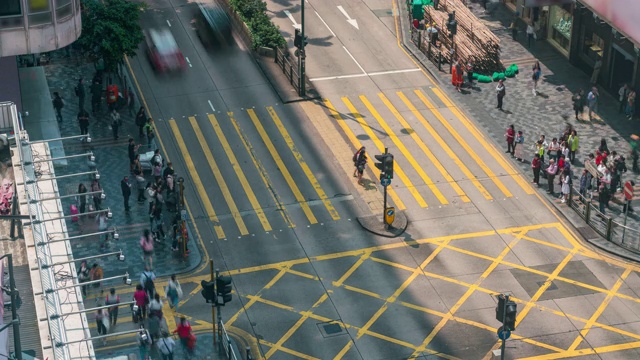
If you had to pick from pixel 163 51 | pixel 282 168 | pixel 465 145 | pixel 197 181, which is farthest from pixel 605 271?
pixel 163 51

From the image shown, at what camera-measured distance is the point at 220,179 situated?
62.7 meters

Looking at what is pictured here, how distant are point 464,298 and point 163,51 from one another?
31.2m

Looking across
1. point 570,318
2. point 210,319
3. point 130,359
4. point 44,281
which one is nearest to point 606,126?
point 570,318

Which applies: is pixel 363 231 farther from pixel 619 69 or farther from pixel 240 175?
pixel 619 69

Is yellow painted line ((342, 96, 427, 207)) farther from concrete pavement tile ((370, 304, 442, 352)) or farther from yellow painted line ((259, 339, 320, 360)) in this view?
yellow painted line ((259, 339, 320, 360))

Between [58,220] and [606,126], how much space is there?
3713 centimetres

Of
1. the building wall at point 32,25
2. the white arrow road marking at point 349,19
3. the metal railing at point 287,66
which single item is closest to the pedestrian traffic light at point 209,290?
the building wall at point 32,25

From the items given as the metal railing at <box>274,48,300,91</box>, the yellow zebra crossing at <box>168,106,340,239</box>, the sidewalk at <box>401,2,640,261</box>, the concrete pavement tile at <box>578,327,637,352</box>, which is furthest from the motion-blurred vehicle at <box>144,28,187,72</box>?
the concrete pavement tile at <box>578,327,637,352</box>

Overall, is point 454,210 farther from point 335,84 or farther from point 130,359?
point 130,359

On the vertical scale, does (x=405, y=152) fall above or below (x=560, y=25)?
below

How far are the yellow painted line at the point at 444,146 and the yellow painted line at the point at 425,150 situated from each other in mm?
839

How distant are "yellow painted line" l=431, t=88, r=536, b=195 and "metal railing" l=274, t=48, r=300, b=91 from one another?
7957mm

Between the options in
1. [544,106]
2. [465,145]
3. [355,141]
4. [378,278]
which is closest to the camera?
[378,278]

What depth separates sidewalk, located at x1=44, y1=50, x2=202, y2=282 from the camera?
55.3m
